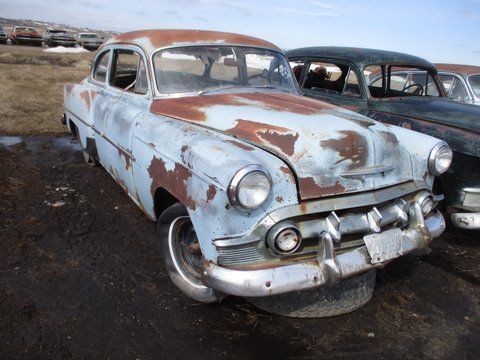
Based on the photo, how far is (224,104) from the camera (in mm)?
3090

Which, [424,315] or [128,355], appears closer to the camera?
[128,355]

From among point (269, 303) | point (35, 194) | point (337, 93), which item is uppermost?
point (337, 93)

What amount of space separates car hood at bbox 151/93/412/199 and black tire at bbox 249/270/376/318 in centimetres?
69

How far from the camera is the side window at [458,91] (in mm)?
6797

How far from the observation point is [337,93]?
5250mm

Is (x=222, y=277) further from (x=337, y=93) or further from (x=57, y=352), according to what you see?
(x=337, y=93)

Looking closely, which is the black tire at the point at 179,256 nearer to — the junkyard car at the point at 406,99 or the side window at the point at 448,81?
the junkyard car at the point at 406,99

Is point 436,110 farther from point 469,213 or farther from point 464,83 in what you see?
point 464,83

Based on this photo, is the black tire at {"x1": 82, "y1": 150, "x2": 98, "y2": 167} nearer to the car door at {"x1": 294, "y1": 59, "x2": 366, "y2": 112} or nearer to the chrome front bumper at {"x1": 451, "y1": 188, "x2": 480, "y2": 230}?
the car door at {"x1": 294, "y1": 59, "x2": 366, "y2": 112}

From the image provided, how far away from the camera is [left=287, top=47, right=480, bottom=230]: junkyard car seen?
3.76m

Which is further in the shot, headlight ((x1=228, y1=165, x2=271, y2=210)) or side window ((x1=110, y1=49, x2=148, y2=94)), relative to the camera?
side window ((x1=110, y1=49, x2=148, y2=94))

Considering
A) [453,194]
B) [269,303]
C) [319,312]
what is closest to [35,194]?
[269,303]

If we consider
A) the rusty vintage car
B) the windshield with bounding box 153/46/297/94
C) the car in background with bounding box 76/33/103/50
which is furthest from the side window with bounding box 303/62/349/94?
the car in background with bounding box 76/33/103/50

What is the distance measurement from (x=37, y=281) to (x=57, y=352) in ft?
2.48
